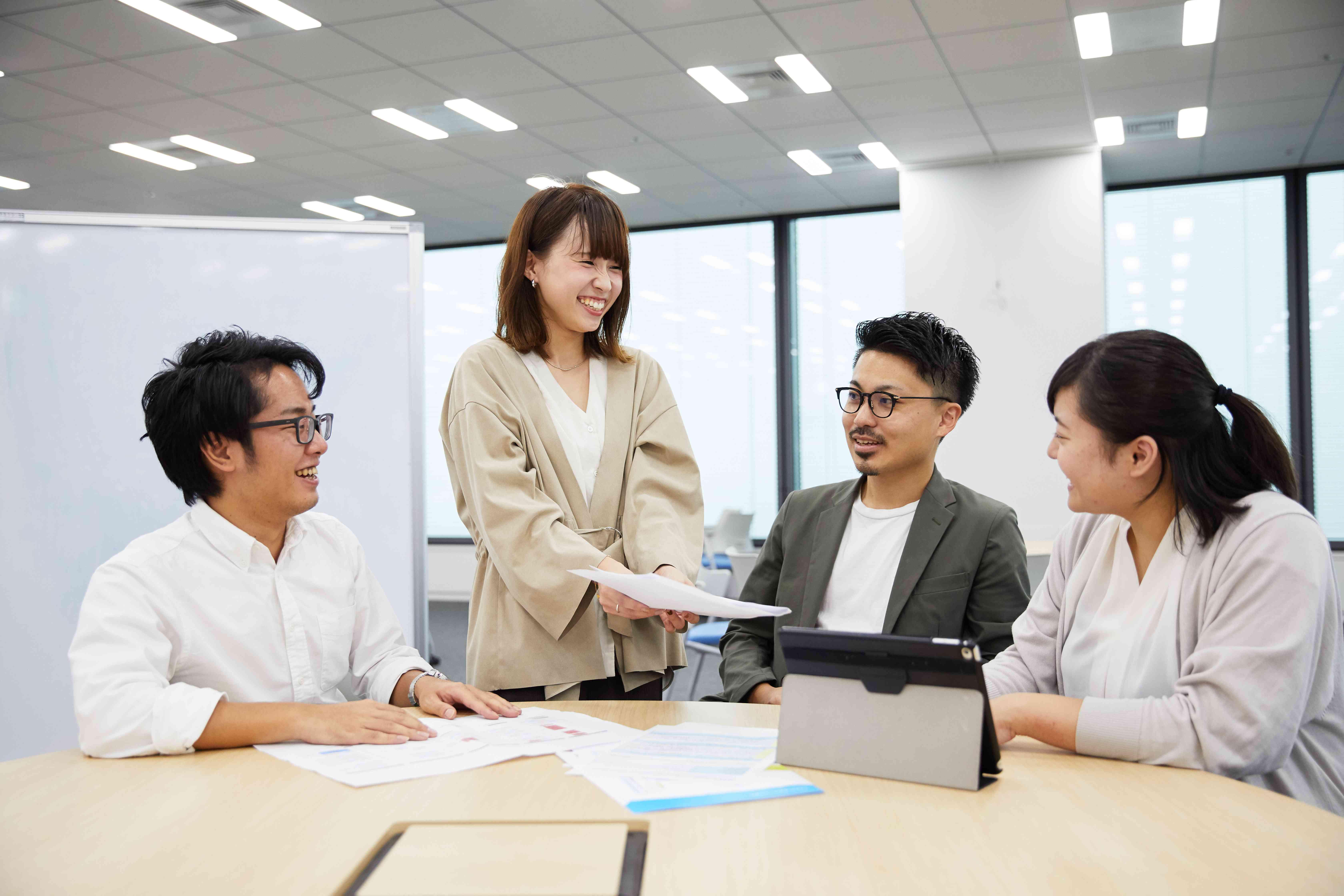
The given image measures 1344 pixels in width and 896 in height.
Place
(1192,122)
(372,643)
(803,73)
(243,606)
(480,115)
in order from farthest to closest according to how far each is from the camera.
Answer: (1192,122), (480,115), (803,73), (372,643), (243,606)

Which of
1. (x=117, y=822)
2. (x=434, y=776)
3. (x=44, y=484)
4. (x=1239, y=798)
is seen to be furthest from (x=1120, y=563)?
(x=44, y=484)

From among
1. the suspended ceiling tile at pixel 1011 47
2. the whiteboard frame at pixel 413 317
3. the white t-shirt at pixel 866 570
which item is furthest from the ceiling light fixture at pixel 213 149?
the white t-shirt at pixel 866 570

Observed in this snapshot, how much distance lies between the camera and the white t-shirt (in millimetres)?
2059

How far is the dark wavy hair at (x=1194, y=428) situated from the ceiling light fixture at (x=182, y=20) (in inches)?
183

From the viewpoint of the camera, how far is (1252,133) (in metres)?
6.62

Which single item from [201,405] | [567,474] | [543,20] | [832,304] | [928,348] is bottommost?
[567,474]

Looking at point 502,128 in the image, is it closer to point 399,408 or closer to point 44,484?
point 399,408

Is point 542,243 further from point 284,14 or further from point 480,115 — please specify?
point 480,115

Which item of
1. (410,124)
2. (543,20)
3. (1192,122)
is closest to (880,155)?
(1192,122)

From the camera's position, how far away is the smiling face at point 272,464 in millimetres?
1758

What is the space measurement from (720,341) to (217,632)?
739 centimetres

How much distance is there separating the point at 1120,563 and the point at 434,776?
112 cm

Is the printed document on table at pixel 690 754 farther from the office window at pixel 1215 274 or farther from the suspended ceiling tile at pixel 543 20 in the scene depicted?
the office window at pixel 1215 274

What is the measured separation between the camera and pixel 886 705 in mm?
1345
